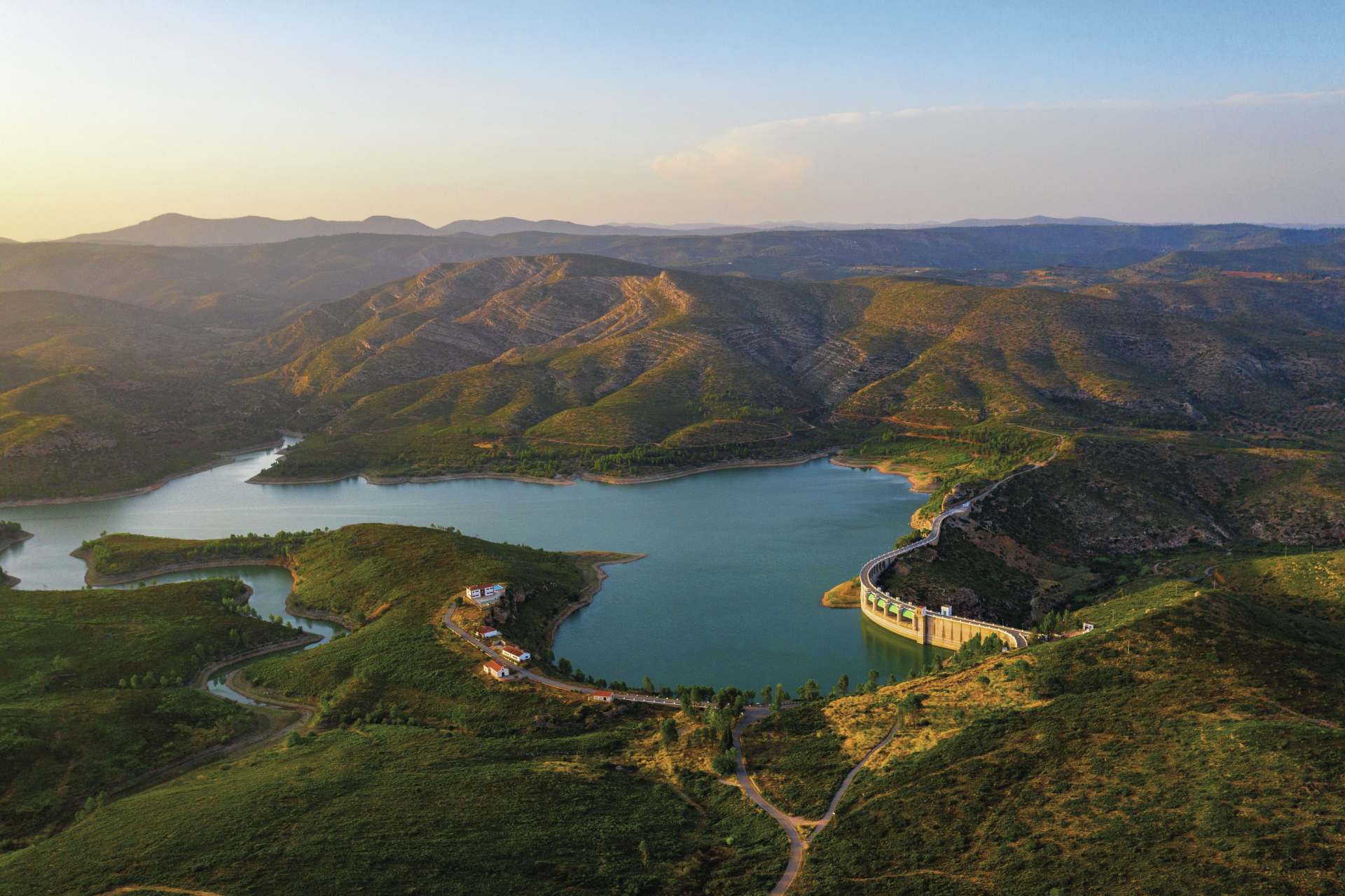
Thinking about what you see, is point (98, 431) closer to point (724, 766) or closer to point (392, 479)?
point (392, 479)

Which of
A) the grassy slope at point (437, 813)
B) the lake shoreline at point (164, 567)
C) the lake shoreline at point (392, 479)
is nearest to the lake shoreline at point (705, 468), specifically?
the lake shoreline at point (392, 479)

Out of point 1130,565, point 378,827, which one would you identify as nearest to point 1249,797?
point 378,827

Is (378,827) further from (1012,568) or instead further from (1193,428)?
(1193,428)

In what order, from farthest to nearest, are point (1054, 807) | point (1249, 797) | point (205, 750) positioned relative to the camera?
1. point (205, 750)
2. point (1054, 807)
3. point (1249, 797)

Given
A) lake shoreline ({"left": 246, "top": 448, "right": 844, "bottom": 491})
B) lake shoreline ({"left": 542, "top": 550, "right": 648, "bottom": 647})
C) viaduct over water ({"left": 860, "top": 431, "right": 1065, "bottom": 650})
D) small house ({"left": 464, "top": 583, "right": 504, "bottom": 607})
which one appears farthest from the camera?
lake shoreline ({"left": 246, "top": 448, "right": 844, "bottom": 491})

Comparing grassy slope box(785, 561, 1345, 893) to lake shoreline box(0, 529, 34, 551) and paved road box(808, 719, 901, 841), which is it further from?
lake shoreline box(0, 529, 34, 551)

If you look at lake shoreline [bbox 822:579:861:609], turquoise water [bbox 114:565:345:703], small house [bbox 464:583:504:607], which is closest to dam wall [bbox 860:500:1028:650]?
lake shoreline [bbox 822:579:861:609]

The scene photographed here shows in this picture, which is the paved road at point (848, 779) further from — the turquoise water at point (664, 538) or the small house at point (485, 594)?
the small house at point (485, 594)
